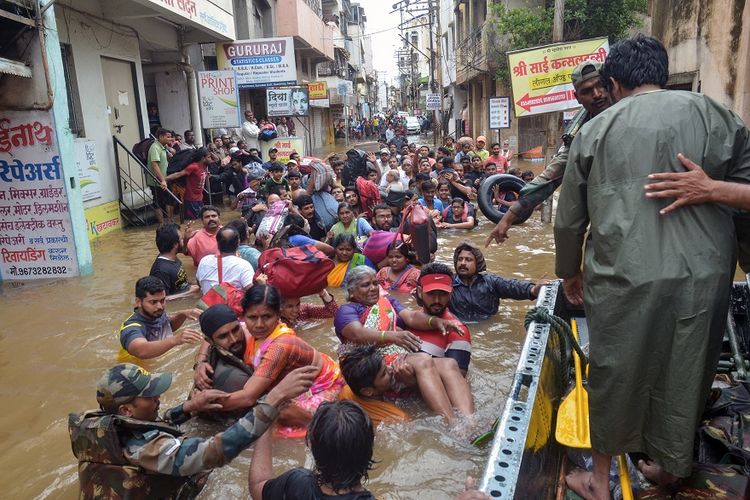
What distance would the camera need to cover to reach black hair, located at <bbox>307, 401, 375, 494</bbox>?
1.88 m

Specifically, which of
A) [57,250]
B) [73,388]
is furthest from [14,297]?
[73,388]

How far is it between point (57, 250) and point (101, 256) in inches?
61.4

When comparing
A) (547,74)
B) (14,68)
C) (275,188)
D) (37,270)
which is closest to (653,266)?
(14,68)

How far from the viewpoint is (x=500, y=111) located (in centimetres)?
1641

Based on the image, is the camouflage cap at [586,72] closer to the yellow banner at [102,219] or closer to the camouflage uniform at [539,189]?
the camouflage uniform at [539,189]

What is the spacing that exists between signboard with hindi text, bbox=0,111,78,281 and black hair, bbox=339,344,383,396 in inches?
214

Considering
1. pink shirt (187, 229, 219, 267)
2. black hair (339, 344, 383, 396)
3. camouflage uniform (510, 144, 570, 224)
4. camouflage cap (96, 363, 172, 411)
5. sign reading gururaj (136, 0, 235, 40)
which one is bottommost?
black hair (339, 344, 383, 396)

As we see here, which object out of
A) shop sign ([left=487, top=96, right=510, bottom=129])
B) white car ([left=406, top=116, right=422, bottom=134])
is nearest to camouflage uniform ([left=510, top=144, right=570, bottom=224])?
shop sign ([left=487, top=96, right=510, bottom=129])

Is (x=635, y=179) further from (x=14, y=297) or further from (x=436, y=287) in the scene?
(x=14, y=297)

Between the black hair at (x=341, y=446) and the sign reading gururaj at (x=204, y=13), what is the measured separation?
9.75 metres

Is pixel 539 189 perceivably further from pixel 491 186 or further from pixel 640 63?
pixel 491 186

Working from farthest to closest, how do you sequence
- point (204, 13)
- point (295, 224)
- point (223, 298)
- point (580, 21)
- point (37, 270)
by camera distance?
1. point (580, 21)
2. point (204, 13)
3. point (37, 270)
4. point (295, 224)
5. point (223, 298)

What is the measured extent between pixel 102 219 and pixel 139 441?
8951mm

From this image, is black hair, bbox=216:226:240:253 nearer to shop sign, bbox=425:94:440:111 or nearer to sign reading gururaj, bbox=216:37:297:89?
sign reading gururaj, bbox=216:37:297:89
